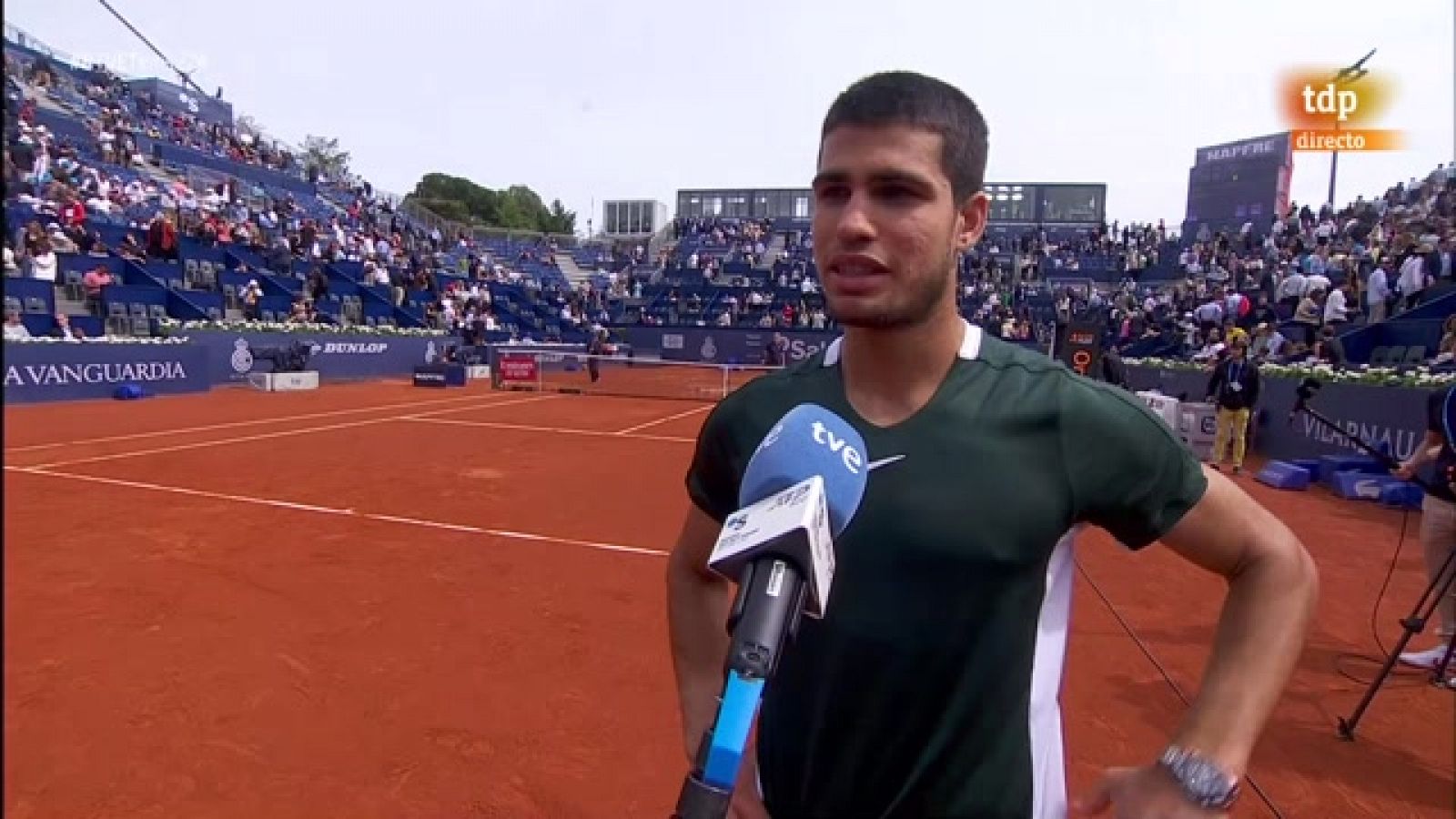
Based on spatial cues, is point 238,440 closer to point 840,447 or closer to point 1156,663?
point 1156,663

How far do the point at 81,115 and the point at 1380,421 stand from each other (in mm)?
37825

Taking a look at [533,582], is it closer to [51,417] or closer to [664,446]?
[664,446]

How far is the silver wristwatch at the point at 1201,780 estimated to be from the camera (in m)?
1.55

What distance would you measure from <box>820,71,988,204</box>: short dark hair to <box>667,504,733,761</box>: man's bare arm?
0.96 m

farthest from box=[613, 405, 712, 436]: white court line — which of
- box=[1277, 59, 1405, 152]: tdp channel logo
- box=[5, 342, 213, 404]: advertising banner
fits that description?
box=[1277, 59, 1405, 152]: tdp channel logo

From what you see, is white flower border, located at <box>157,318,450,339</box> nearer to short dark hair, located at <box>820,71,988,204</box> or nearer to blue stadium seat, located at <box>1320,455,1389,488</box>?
short dark hair, located at <box>820,71,988,204</box>

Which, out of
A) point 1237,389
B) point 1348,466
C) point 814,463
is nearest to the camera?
point 814,463

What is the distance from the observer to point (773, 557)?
135 cm

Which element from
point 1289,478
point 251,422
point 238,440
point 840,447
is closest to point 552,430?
point 238,440

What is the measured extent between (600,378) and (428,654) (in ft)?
87.2

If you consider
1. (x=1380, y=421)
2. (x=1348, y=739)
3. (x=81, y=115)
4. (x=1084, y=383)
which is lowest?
(x=1348, y=739)

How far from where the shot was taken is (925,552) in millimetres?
1756

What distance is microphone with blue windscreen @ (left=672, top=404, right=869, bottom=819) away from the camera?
1.20 m

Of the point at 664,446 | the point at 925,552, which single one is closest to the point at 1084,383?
the point at 925,552
